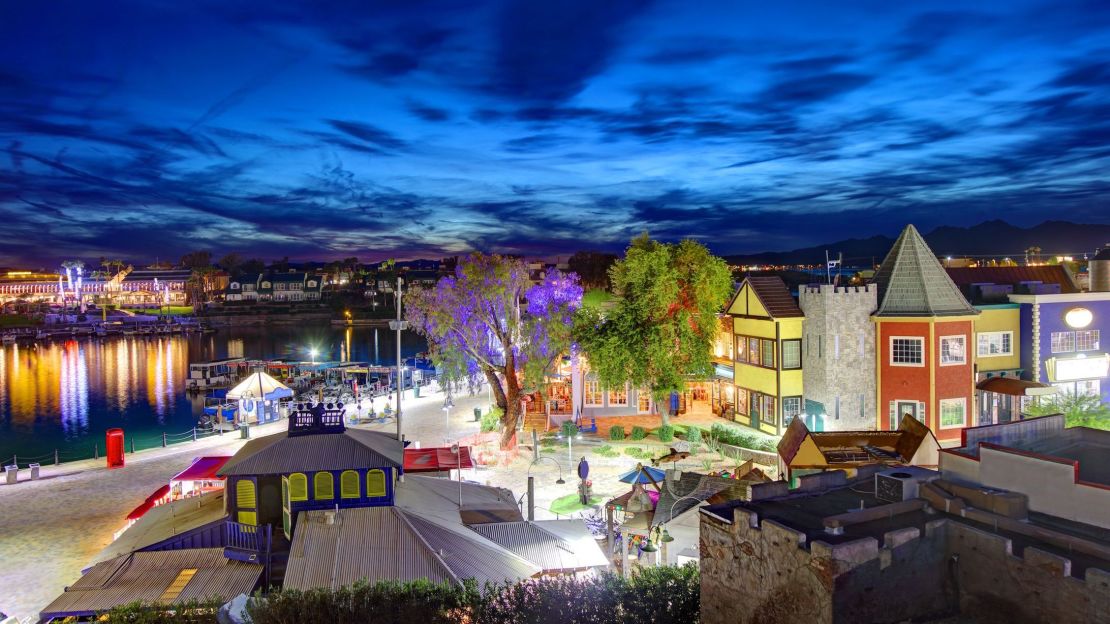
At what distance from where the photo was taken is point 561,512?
2328cm

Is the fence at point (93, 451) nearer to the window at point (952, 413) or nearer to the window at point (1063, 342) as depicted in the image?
the window at point (952, 413)

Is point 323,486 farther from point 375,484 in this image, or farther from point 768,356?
point 768,356

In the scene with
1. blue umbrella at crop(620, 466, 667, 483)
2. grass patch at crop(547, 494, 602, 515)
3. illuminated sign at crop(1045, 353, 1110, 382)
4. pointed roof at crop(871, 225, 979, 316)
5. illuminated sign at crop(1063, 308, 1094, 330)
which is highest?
pointed roof at crop(871, 225, 979, 316)

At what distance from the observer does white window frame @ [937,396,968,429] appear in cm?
3044

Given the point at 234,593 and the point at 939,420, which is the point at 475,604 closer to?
the point at 234,593

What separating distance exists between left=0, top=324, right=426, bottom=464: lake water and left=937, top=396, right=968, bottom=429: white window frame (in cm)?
4654

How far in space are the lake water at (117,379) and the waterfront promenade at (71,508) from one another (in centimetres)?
1588

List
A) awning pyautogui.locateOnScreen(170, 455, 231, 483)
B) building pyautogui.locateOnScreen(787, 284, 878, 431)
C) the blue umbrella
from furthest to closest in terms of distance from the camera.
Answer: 1. building pyautogui.locateOnScreen(787, 284, 878, 431)
2. awning pyautogui.locateOnScreen(170, 455, 231, 483)
3. the blue umbrella

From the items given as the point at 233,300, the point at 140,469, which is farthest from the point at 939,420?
the point at 233,300

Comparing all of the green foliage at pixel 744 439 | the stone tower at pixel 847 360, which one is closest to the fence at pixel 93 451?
the green foliage at pixel 744 439

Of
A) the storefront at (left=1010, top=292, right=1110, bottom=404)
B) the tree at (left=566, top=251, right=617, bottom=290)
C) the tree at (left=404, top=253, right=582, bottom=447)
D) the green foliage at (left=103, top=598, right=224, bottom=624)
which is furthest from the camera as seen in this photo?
the tree at (left=566, top=251, right=617, bottom=290)

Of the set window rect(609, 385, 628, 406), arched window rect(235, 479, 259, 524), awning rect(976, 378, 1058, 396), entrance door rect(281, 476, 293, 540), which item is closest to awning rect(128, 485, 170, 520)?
arched window rect(235, 479, 259, 524)

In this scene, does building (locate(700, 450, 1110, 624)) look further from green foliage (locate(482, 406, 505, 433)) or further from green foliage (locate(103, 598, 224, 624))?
green foliage (locate(482, 406, 505, 433))

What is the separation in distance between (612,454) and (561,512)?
25.8 feet
